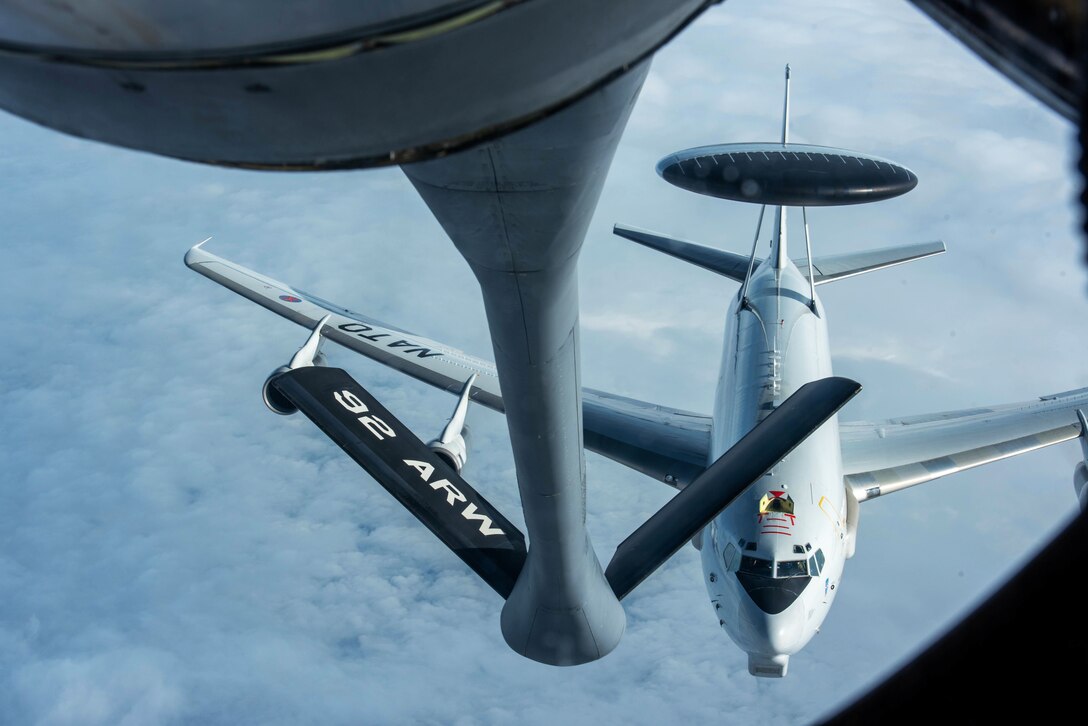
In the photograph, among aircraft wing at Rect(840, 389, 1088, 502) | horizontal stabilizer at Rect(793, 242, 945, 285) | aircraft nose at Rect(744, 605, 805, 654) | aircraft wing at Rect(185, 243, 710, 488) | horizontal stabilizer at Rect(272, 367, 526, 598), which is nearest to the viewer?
horizontal stabilizer at Rect(272, 367, 526, 598)

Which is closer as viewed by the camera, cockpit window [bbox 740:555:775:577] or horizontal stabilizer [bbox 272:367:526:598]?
horizontal stabilizer [bbox 272:367:526:598]

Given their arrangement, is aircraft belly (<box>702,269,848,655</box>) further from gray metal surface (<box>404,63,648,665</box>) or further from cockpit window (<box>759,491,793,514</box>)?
gray metal surface (<box>404,63,648,665</box>)

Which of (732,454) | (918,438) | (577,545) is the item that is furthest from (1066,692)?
(918,438)

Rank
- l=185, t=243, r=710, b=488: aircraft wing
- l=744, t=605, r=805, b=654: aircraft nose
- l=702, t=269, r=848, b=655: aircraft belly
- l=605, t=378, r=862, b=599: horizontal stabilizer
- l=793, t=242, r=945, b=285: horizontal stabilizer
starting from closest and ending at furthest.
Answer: l=605, t=378, r=862, b=599: horizontal stabilizer
l=744, t=605, r=805, b=654: aircraft nose
l=702, t=269, r=848, b=655: aircraft belly
l=185, t=243, r=710, b=488: aircraft wing
l=793, t=242, r=945, b=285: horizontal stabilizer

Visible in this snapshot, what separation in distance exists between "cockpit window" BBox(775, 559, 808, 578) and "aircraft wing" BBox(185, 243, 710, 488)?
22.4 feet

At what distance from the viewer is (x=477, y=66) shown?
266cm

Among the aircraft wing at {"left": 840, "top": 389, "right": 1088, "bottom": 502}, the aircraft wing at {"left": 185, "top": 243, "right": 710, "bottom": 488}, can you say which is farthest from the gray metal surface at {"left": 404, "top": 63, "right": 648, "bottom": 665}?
the aircraft wing at {"left": 840, "top": 389, "right": 1088, "bottom": 502}

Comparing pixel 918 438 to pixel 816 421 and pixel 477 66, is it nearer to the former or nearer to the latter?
pixel 816 421

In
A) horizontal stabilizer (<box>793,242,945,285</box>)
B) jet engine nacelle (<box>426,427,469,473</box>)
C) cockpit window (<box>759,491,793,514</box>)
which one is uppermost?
horizontal stabilizer (<box>793,242,945,285</box>)

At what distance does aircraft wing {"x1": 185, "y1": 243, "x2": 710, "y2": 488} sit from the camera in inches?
929

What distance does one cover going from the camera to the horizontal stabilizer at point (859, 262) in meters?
30.7

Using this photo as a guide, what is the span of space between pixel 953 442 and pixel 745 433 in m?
11.7

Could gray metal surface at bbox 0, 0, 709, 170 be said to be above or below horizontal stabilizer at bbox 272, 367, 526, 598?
above

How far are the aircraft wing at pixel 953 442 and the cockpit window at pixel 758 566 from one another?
7.73m
